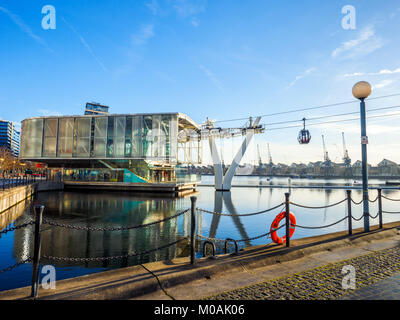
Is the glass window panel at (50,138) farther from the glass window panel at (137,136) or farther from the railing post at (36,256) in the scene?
the railing post at (36,256)

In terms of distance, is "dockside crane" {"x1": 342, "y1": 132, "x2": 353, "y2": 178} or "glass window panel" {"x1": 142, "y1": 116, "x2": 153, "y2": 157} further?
"dockside crane" {"x1": 342, "y1": 132, "x2": 353, "y2": 178}

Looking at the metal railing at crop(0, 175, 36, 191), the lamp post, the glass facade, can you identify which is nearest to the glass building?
the glass facade

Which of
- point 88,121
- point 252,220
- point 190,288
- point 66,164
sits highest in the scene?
point 88,121

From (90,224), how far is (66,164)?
42.0m

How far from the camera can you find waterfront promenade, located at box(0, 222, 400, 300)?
3972 mm

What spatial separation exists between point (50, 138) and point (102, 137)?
10.0 meters

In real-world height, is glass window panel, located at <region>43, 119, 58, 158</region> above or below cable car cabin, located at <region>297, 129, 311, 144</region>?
above

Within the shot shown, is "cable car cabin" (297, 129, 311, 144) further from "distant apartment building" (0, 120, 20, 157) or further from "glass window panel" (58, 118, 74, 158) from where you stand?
"distant apartment building" (0, 120, 20, 157)

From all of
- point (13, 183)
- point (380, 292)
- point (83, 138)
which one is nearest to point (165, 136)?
point (83, 138)

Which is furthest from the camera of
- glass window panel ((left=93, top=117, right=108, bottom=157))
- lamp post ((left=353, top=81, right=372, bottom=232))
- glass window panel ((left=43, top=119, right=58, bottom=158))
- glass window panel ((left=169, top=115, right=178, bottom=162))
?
glass window panel ((left=43, top=119, right=58, bottom=158))

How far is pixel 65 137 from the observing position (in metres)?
42.9
